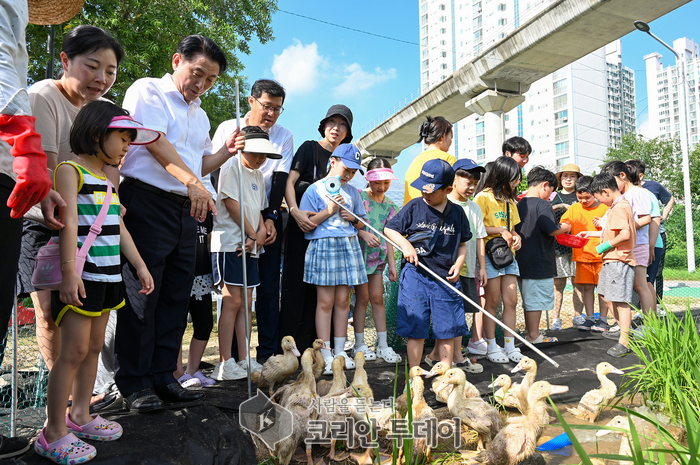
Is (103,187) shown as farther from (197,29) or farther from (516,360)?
(197,29)

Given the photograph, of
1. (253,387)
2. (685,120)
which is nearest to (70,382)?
(253,387)

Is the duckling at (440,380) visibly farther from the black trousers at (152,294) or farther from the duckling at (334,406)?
the black trousers at (152,294)

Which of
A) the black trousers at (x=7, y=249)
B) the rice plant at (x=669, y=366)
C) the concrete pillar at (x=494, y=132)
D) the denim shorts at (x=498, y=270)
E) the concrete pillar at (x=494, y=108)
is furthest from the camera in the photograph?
the concrete pillar at (x=494, y=132)

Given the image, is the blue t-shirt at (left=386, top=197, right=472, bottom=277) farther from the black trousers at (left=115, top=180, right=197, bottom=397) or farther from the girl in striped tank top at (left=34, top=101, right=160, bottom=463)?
the girl in striped tank top at (left=34, top=101, right=160, bottom=463)

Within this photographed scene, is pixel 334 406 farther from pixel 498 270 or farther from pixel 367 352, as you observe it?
pixel 498 270

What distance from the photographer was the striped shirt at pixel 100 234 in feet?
6.95

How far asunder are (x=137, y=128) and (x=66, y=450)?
145 centimetres

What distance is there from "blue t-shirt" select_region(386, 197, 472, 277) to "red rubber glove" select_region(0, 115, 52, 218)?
2.51 metres

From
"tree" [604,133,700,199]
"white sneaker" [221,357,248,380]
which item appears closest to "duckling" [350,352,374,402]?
"white sneaker" [221,357,248,380]

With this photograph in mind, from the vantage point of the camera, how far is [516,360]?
414 cm

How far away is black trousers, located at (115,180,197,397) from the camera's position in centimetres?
260

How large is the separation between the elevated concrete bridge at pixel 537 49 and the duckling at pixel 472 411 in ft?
31.8

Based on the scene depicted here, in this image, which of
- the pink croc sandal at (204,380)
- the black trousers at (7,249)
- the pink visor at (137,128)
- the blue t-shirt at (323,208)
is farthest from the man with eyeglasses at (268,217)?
the black trousers at (7,249)

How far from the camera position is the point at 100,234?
2.18 metres
